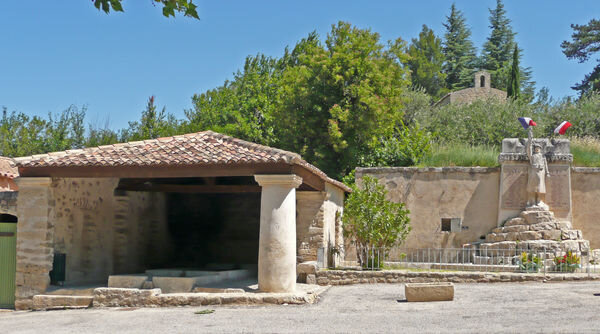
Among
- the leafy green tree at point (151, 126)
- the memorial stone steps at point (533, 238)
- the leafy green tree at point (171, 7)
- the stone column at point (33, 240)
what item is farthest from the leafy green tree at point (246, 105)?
the leafy green tree at point (171, 7)

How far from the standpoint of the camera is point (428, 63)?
5003cm

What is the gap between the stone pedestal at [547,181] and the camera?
773 inches

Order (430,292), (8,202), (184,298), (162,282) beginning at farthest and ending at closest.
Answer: (8,202) < (162,282) < (184,298) < (430,292)

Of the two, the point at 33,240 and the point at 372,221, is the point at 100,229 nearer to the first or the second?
the point at 33,240

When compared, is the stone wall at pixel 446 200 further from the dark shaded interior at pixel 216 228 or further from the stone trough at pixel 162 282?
the stone trough at pixel 162 282

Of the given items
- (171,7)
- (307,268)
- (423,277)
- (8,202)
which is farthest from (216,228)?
(171,7)

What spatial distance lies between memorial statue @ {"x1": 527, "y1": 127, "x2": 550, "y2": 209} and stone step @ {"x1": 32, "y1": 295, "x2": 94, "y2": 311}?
12.8 metres

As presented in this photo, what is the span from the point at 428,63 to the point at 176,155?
3948 cm

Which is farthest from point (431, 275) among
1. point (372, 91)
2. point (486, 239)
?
point (372, 91)

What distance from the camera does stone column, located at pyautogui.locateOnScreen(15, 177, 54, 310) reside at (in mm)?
13750

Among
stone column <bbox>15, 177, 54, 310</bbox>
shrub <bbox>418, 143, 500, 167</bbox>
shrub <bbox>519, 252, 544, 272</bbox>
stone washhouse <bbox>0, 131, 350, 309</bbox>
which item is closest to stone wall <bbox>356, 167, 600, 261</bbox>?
shrub <bbox>418, 143, 500, 167</bbox>

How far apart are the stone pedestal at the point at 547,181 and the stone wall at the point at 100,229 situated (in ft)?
34.7

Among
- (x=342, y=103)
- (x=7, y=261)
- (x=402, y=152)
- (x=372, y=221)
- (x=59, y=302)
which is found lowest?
(x=59, y=302)

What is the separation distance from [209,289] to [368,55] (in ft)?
49.8
